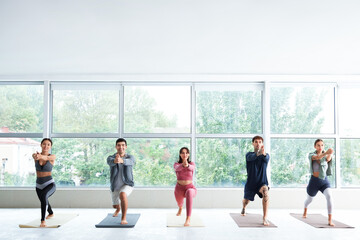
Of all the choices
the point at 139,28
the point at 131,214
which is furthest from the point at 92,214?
the point at 139,28

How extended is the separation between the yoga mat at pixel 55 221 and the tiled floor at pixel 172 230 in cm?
10

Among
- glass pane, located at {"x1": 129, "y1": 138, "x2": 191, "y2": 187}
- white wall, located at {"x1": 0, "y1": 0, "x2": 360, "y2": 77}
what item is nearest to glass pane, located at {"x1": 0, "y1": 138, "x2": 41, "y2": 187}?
white wall, located at {"x1": 0, "y1": 0, "x2": 360, "y2": 77}

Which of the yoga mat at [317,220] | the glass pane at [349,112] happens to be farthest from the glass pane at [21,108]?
the glass pane at [349,112]

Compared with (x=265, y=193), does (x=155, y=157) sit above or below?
above

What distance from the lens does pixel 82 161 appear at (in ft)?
26.2

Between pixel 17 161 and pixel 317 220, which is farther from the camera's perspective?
pixel 17 161

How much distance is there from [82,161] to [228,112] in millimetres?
3294

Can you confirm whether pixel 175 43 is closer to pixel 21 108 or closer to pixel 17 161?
pixel 21 108

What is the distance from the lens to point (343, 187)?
313 inches

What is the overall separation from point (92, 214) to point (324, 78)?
5.38 meters

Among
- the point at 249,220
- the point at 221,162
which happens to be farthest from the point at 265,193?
the point at 221,162

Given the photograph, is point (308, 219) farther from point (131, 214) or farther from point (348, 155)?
point (131, 214)

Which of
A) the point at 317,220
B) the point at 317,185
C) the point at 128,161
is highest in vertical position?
the point at 128,161

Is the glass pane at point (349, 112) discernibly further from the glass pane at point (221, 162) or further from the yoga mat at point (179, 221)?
the yoga mat at point (179, 221)
